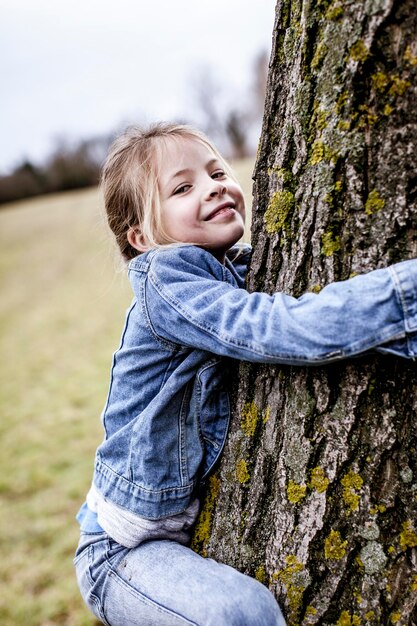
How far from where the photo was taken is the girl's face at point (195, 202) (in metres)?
1.80

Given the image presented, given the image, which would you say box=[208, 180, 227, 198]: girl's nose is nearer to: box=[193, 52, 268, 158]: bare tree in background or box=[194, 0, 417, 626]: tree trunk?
box=[194, 0, 417, 626]: tree trunk

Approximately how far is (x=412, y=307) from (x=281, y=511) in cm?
76

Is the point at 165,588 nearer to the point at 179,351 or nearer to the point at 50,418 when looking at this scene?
the point at 179,351

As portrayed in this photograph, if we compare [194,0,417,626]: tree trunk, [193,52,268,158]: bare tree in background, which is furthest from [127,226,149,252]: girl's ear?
[193,52,268,158]: bare tree in background

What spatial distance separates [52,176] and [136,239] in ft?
151

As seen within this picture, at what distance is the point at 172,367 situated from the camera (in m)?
1.73

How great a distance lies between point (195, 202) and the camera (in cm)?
180

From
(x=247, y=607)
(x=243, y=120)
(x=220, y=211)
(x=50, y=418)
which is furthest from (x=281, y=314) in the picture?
(x=243, y=120)

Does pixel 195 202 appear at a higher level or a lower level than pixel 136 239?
higher

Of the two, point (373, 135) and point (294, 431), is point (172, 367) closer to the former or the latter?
point (294, 431)

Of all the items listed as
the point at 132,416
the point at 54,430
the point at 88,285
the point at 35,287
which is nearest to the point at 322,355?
the point at 132,416

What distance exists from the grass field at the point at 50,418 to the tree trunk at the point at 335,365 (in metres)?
0.87

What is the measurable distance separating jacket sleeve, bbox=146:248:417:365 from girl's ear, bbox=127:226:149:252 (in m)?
0.33

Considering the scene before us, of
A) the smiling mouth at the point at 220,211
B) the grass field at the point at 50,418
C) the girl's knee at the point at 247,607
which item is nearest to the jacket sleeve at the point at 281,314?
the smiling mouth at the point at 220,211
